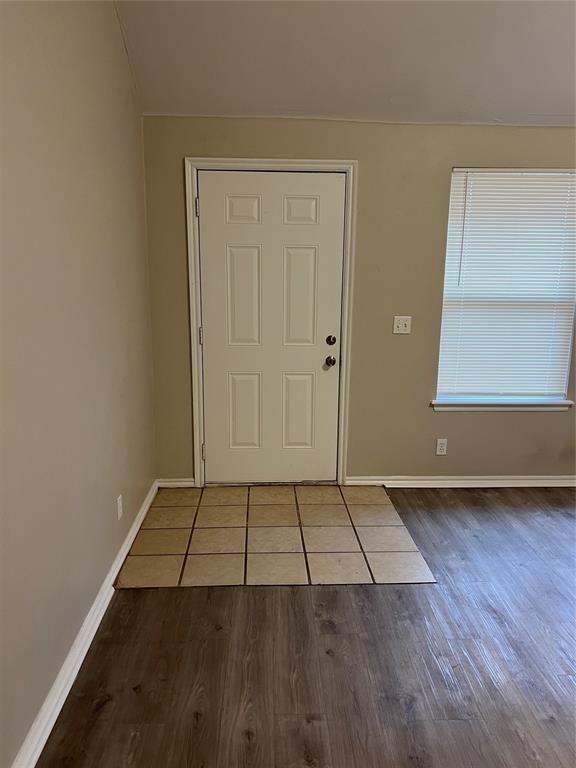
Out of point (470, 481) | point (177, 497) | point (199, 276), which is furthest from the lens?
point (470, 481)

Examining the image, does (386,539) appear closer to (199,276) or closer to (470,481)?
(470,481)

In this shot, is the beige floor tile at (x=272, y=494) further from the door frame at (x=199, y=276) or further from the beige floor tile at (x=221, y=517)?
the door frame at (x=199, y=276)

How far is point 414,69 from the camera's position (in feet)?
8.39

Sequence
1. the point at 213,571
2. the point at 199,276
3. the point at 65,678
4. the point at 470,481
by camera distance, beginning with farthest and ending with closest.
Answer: the point at 470,481 < the point at 199,276 < the point at 213,571 < the point at 65,678

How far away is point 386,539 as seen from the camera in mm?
2592

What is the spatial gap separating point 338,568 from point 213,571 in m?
0.59

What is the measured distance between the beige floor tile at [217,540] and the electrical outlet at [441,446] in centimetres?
143

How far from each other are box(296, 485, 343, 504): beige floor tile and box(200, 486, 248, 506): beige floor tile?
36cm

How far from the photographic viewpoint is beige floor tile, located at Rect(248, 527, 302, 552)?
248 cm

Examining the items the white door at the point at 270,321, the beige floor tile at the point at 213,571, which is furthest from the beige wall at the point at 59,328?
the white door at the point at 270,321

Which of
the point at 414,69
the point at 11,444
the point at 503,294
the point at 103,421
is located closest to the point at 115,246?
the point at 103,421

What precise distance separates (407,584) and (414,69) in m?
2.60

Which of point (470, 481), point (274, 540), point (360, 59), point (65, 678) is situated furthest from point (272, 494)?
point (360, 59)

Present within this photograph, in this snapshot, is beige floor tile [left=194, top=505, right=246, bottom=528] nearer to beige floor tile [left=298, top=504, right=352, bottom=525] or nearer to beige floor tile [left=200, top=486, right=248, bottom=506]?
beige floor tile [left=200, top=486, right=248, bottom=506]
